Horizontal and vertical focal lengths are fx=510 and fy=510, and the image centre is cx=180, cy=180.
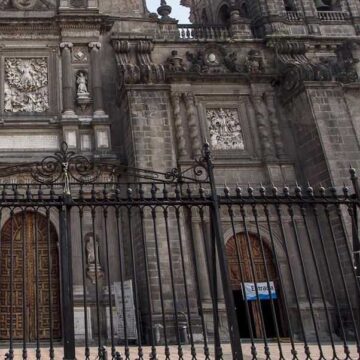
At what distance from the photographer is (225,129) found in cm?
1716

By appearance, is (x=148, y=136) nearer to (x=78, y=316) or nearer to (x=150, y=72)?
(x=150, y=72)

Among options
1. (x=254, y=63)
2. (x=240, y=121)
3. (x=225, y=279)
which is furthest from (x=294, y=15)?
(x=225, y=279)

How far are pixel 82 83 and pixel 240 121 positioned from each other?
215 inches

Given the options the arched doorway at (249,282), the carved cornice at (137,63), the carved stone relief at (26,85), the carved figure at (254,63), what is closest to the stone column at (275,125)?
the carved figure at (254,63)

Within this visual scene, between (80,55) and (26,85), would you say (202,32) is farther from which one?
(26,85)

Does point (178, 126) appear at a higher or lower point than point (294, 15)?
lower

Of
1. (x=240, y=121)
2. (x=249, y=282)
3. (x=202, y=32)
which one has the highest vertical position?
(x=202, y=32)

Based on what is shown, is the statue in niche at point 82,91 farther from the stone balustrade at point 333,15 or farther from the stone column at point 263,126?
the stone balustrade at point 333,15

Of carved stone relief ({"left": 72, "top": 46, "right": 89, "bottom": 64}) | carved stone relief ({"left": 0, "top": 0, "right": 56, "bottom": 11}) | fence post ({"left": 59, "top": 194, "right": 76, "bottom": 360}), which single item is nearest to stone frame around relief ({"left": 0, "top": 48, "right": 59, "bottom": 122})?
carved stone relief ({"left": 72, "top": 46, "right": 89, "bottom": 64})

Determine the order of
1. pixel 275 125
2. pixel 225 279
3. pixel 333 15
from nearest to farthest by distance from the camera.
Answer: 1. pixel 225 279
2. pixel 275 125
3. pixel 333 15

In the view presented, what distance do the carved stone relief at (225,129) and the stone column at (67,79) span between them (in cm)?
457

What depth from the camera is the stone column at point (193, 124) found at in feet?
53.5

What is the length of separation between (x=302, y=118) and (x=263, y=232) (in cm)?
408

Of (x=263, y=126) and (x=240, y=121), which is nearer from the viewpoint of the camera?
(x=263, y=126)
